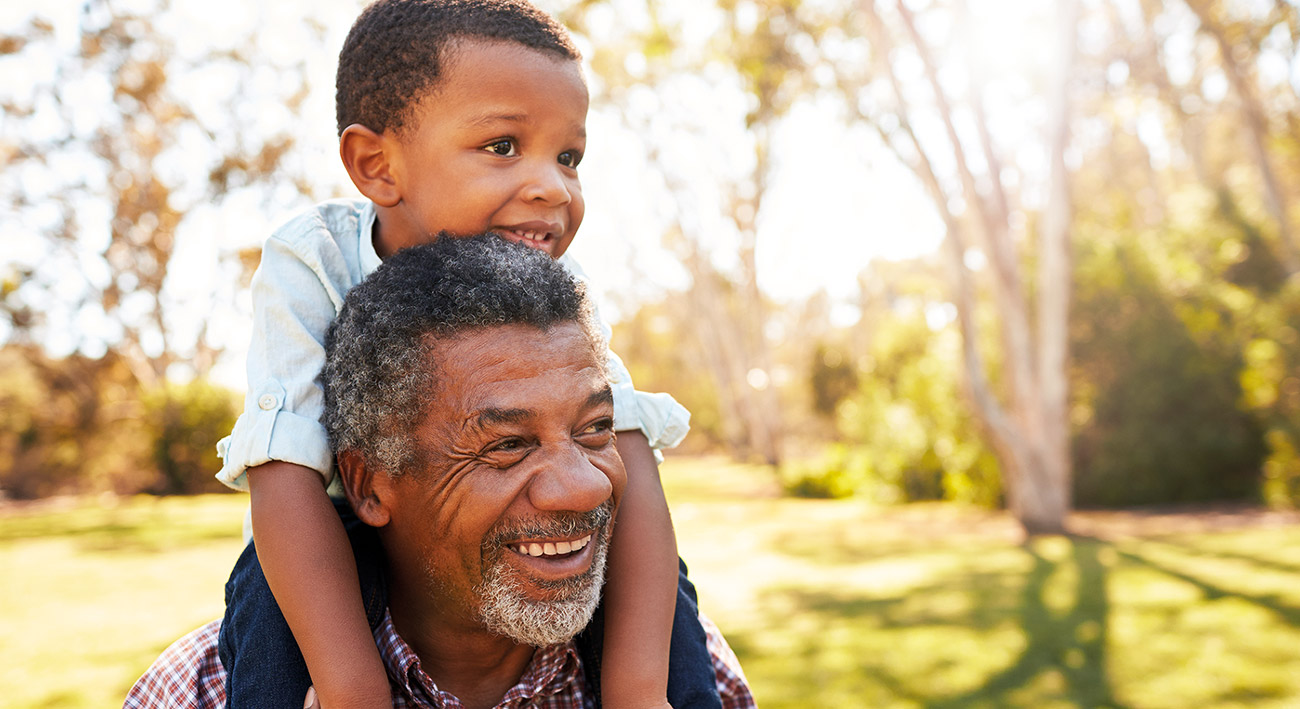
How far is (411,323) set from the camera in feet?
5.48

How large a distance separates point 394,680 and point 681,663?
0.59m

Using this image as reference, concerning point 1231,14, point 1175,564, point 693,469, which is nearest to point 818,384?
point 693,469

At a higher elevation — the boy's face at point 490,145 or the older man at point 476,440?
the boy's face at point 490,145

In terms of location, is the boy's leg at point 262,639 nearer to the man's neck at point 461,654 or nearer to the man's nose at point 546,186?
the man's neck at point 461,654

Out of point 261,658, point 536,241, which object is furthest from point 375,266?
point 261,658

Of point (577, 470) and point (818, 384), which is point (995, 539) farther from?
point (818, 384)

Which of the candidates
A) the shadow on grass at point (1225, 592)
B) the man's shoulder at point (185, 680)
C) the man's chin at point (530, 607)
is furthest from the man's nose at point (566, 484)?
the shadow on grass at point (1225, 592)

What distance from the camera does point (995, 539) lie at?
11117 mm

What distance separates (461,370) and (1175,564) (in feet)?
28.8

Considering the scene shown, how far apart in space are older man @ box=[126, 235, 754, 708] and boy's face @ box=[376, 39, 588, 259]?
0.12 meters

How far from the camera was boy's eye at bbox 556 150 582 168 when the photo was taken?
2012mm

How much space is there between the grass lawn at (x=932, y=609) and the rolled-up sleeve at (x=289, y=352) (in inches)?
187

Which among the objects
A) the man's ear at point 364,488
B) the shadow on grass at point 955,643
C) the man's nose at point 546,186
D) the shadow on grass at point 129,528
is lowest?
the shadow on grass at point 129,528

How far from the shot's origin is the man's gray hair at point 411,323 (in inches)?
65.7
